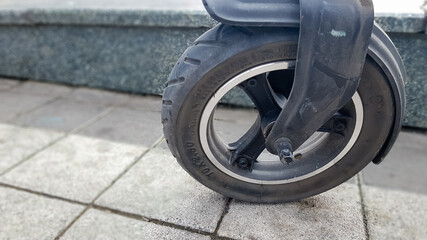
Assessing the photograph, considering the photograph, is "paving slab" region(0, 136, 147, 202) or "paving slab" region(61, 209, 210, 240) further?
"paving slab" region(0, 136, 147, 202)

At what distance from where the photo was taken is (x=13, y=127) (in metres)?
2.63

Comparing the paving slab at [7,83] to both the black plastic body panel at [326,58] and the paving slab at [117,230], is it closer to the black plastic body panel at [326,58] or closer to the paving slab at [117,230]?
the paving slab at [117,230]

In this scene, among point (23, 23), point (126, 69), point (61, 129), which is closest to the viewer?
point (61, 129)

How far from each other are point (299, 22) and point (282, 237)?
0.91 m

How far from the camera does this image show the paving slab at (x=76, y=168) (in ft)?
6.34

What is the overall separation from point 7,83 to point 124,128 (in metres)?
1.74

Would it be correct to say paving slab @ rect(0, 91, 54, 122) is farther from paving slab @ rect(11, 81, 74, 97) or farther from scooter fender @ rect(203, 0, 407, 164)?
scooter fender @ rect(203, 0, 407, 164)

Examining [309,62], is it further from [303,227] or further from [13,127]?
[13,127]

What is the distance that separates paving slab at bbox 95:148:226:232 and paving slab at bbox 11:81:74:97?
1.60 metres

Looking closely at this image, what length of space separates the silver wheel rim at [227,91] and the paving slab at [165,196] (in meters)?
0.26

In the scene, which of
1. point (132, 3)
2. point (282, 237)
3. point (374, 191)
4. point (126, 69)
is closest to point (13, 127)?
point (126, 69)

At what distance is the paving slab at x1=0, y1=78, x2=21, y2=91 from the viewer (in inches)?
134

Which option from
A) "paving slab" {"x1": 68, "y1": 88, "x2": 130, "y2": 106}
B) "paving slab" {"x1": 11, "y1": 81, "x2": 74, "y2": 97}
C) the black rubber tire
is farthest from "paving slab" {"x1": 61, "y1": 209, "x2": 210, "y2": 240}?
"paving slab" {"x1": 11, "y1": 81, "x2": 74, "y2": 97}

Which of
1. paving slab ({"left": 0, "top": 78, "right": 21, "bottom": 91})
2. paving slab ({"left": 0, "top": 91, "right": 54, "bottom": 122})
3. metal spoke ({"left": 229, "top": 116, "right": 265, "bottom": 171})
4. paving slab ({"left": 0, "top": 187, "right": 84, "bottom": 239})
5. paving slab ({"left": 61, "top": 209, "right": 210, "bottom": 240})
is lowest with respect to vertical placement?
paving slab ({"left": 0, "top": 78, "right": 21, "bottom": 91})
